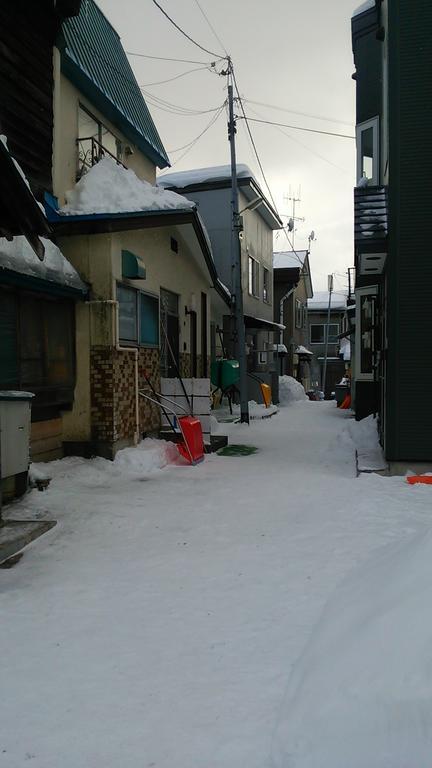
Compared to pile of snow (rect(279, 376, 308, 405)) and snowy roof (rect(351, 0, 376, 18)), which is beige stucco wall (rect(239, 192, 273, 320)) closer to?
pile of snow (rect(279, 376, 308, 405))

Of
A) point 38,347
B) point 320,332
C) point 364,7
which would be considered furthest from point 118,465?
point 320,332

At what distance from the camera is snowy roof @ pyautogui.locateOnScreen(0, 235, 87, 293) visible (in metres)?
6.11

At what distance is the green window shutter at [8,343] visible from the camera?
6523mm

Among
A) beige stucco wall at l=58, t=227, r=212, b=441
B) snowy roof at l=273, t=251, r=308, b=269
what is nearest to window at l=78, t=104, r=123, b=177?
beige stucco wall at l=58, t=227, r=212, b=441

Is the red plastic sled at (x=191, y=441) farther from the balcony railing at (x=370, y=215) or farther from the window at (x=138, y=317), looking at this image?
the balcony railing at (x=370, y=215)

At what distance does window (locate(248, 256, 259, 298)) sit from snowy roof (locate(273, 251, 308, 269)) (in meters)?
9.02

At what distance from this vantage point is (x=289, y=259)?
34031 millimetres

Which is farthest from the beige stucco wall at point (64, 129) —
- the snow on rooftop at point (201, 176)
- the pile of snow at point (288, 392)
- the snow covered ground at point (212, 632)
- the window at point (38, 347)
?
the pile of snow at point (288, 392)

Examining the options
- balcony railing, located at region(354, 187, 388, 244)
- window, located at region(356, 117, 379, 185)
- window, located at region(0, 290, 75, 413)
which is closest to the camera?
window, located at region(0, 290, 75, 413)

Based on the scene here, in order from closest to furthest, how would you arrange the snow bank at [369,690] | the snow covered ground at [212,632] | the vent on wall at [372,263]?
the snow bank at [369,690] < the snow covered ground at [212,632] < the vent on wall at [372,263]

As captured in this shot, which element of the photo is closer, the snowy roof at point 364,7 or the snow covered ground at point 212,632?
the snow covered ground at point 212,632

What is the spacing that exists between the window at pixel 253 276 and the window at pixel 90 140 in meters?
10.4

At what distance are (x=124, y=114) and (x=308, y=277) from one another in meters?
29.7

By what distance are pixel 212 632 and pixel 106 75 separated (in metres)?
10.2
